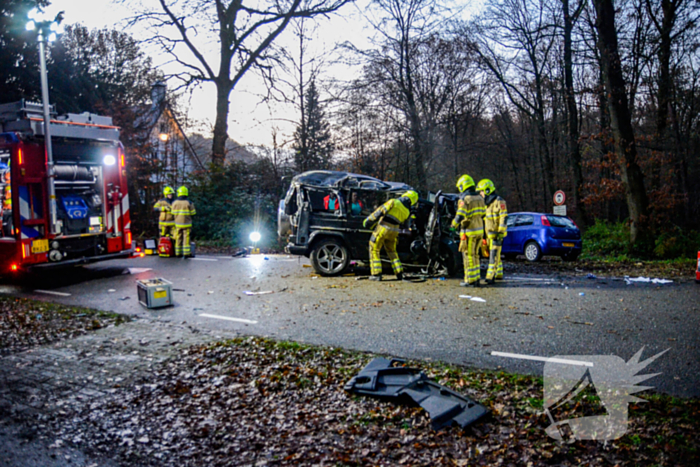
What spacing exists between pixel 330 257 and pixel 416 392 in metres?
6.95

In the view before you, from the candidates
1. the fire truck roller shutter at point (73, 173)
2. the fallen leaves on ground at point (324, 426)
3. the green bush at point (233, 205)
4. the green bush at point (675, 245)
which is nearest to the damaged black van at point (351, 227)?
the fire truck roller shutter at point (73, 173)

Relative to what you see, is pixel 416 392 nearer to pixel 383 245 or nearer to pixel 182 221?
pixel 383 245

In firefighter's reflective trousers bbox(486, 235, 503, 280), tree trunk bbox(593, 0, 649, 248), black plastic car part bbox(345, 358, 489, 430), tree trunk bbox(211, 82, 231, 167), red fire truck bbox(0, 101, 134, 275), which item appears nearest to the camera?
black plastic car part bbox(345, 358, 489, 430)

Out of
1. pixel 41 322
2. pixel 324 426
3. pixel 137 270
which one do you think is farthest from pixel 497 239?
pixel 137 270

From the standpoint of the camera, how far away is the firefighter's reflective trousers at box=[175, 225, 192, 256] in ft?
46.5

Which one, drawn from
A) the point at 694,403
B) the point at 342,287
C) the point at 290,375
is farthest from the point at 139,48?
the point at 694,403

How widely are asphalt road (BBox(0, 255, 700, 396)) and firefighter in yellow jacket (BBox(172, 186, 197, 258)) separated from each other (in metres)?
2.54

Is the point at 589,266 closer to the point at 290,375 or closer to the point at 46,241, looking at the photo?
the point at 290,375

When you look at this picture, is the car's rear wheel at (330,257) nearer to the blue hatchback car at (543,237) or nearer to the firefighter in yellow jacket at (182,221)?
the firefighter in yellow jacket at (182,221)

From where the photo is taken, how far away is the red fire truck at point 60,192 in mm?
9516

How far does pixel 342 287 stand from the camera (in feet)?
31.2

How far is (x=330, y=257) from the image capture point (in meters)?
10.8

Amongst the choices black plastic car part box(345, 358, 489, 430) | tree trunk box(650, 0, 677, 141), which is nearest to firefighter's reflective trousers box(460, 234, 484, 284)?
black plastic car part box(345, 358, 489, 430)

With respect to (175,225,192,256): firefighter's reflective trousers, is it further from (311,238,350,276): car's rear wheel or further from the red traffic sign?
the red traffic sign
